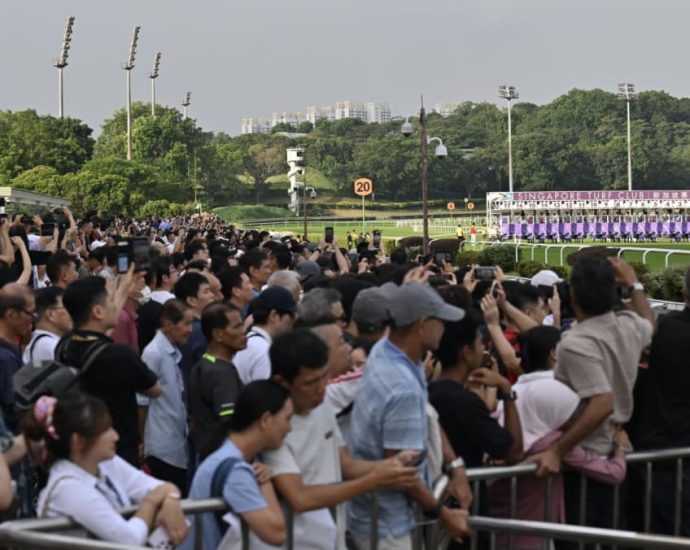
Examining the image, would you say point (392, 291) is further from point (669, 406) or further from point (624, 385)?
point (669, 406)

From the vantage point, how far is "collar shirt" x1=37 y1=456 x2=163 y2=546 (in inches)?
162

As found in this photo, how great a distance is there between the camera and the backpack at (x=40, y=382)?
5215mm

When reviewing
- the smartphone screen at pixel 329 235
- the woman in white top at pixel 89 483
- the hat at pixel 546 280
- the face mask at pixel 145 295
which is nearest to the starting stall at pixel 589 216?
the smartphone screen at pixel 329 235

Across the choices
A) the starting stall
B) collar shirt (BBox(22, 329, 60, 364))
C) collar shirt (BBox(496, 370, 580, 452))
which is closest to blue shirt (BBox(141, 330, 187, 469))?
collar shirt (BBox(22, 329, 60, 364))

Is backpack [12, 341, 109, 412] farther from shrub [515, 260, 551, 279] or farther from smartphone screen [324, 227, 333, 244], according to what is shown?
shrub [515, 260, 551, 279]

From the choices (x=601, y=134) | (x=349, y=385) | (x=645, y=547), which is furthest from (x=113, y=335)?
(x=601, y=134)

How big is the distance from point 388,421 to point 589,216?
6125 cm

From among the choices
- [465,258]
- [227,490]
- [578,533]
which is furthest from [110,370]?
[465,258]

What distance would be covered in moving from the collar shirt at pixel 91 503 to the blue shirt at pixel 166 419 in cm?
236

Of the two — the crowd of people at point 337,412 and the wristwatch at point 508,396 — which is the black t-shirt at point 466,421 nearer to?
the crowd of people at point 337,412

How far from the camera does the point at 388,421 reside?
4590 millimetres

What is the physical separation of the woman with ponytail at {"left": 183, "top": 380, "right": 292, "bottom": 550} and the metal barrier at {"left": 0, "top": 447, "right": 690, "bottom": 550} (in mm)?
76

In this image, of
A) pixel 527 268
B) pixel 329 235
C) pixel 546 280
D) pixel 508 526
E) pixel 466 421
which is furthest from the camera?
pixel 527 268

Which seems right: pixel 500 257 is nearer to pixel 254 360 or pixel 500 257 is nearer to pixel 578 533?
pixel 254 360
